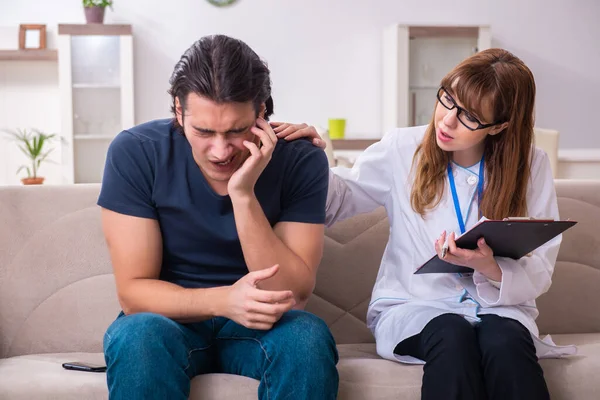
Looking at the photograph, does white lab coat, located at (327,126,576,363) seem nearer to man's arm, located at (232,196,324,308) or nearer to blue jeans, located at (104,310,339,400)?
man's arm, located at (232,196,324,308)

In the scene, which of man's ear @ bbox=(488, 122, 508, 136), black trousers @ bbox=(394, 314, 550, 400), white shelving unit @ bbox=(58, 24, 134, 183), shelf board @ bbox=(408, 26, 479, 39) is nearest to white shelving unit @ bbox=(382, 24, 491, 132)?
shelf board @ bbox=(408, 26, 479, 39)

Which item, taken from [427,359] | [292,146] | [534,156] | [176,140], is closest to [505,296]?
[427,359]

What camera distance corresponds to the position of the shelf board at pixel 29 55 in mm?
5186

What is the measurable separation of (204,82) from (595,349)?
3.68 feet

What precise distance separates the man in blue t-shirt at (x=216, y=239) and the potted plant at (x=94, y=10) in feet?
12.6

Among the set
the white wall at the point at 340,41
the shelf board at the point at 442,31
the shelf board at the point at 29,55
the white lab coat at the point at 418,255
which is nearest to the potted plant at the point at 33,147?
the shelf board at the point at 29,55

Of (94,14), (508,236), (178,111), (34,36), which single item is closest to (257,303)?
(178,111)

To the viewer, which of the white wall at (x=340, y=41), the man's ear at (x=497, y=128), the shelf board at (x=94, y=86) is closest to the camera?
the man's ear at (x=497, y=128)

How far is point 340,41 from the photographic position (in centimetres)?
572

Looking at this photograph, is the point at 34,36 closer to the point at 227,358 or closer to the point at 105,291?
the point at 105,291

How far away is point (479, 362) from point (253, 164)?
616 millimetres

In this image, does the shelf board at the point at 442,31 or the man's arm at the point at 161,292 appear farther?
the shelf board at the point at 442,31

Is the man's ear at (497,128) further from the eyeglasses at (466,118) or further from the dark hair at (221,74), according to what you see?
the dark hair at (221,74)

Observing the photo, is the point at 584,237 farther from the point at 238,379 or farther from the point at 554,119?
the point at 554,119
